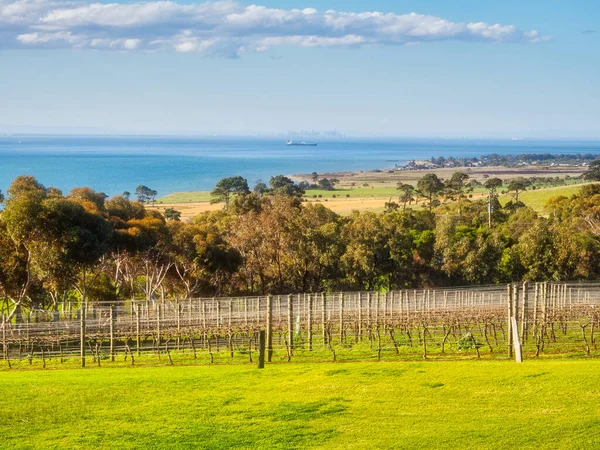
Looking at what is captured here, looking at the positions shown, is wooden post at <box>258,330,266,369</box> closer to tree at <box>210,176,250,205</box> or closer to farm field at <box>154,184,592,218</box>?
farm field at <box>154,184,592,218</box>

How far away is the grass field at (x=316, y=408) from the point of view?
10.6 meters

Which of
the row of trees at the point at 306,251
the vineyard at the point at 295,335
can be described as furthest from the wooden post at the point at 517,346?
the row of trees at the point at 306,251

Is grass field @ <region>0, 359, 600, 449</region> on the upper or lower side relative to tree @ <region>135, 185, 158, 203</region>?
lower

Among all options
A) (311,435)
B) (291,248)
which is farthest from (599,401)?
(291,248)

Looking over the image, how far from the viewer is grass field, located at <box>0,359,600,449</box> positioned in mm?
10602

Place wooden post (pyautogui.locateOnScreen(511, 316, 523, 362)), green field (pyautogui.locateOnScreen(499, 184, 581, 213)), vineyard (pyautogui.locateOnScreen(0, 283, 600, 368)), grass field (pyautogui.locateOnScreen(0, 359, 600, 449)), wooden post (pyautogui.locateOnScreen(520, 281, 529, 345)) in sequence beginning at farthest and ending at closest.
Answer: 1. green field (pyautogui.locateOnScreen(499, 184, 581, 213))
2. vineyard (pyautogui.locateOnScreen(0, 283, 600, 368))
3. wooden post (pyautogui.locateOnScreen(520, 281, 529, 345))
4. wooden post (pyautogui.locateOnScreen(511, 316, 523, 362))
5. grass field (pyautogui.locateOnScreen(0, 359, 600, 449))

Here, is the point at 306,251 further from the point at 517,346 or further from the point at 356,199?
the point at 356,199

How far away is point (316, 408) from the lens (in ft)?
40.1

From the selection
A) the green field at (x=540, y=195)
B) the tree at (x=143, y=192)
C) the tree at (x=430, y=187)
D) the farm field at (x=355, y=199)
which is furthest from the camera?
the tree at (x=143, y=192)

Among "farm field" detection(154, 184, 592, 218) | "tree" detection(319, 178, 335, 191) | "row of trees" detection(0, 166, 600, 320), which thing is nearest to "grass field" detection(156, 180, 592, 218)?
"farm field" detection(154, 184, 592, 218)

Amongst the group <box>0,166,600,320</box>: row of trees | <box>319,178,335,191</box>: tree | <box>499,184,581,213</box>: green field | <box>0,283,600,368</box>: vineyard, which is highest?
<box>319,178,335,191</box>: tree

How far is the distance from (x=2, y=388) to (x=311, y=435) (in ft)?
20.9

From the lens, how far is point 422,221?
148 ft

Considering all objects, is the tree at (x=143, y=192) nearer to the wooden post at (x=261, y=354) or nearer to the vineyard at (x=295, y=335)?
the vineyard at (x=295, y=335)
